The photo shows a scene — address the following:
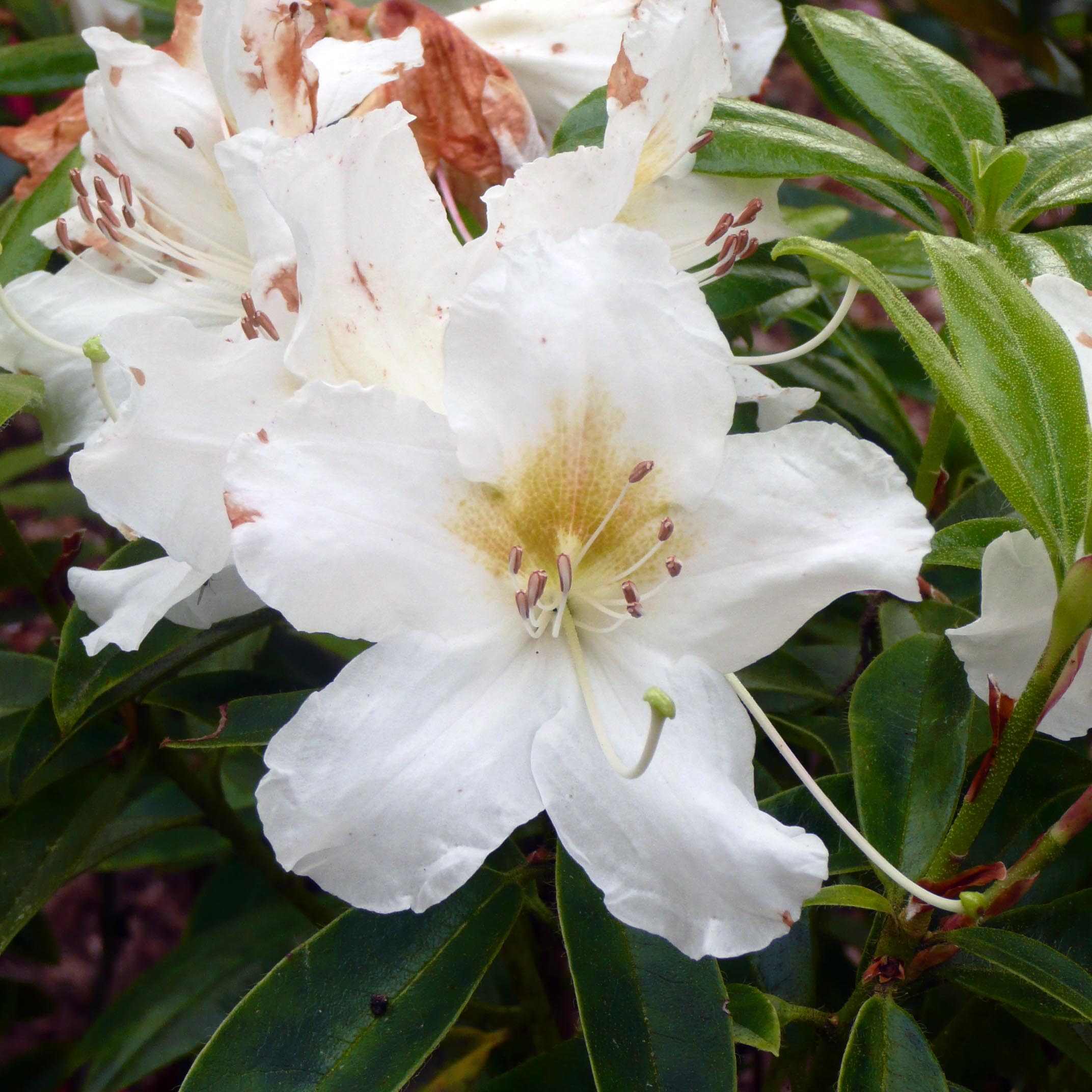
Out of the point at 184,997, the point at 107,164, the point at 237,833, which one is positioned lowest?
the point at 184,997

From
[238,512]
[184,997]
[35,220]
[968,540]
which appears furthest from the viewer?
[184,997]

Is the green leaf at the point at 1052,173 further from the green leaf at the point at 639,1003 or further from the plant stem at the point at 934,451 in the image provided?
the green leaf at the point at 639,1003

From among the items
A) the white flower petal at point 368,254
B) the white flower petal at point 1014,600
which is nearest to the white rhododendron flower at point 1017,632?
the white flower petal at point 1014,600

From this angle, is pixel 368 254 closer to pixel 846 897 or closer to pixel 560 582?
pixel 560 582

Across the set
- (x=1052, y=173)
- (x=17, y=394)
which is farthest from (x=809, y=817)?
(x=17, y=394)

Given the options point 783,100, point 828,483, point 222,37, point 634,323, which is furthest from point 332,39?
point 783,100

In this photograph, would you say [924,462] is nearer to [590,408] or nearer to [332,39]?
[590,408]
